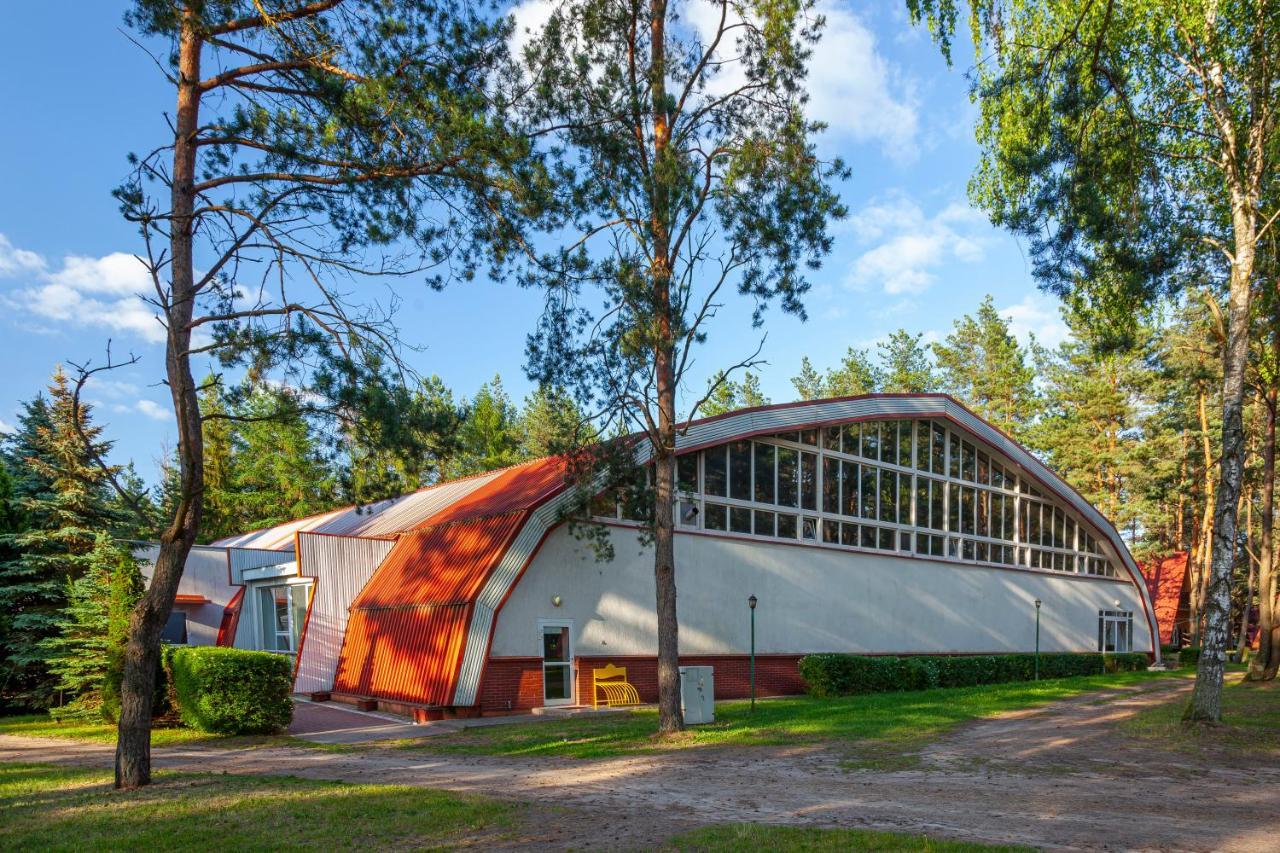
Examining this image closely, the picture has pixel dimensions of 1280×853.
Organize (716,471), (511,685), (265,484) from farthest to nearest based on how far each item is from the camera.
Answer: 1. (265,484)
2. (716,471)
3. (511,685)

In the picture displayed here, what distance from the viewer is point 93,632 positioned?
1834cm

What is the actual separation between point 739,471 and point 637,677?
5219 millimetres

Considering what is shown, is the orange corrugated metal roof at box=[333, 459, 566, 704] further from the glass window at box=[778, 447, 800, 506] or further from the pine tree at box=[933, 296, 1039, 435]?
the pine tree at box=[933, 296, 1039, 435]

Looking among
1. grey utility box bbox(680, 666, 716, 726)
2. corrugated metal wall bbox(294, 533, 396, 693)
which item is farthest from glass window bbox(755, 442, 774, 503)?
corrugated metal wall bbox(294, 533, 396, 693)

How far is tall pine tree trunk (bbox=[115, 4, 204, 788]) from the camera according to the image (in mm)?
9562

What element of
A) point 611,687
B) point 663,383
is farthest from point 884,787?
point 611,687

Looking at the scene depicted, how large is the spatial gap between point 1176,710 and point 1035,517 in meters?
14.7

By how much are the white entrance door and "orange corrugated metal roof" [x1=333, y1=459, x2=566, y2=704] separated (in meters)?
1.91

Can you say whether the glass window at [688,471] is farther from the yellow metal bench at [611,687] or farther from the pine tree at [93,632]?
the pine tree at [93,632]

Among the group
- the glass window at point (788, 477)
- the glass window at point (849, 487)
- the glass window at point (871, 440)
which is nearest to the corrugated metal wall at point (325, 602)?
the glass window at point (788, 477)

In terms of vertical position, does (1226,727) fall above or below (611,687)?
above

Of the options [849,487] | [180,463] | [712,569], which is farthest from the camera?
[849,487]

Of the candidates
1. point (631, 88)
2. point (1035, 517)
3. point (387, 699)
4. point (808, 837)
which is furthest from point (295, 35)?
point (1035, 517)

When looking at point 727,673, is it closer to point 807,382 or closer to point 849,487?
point 849,487
